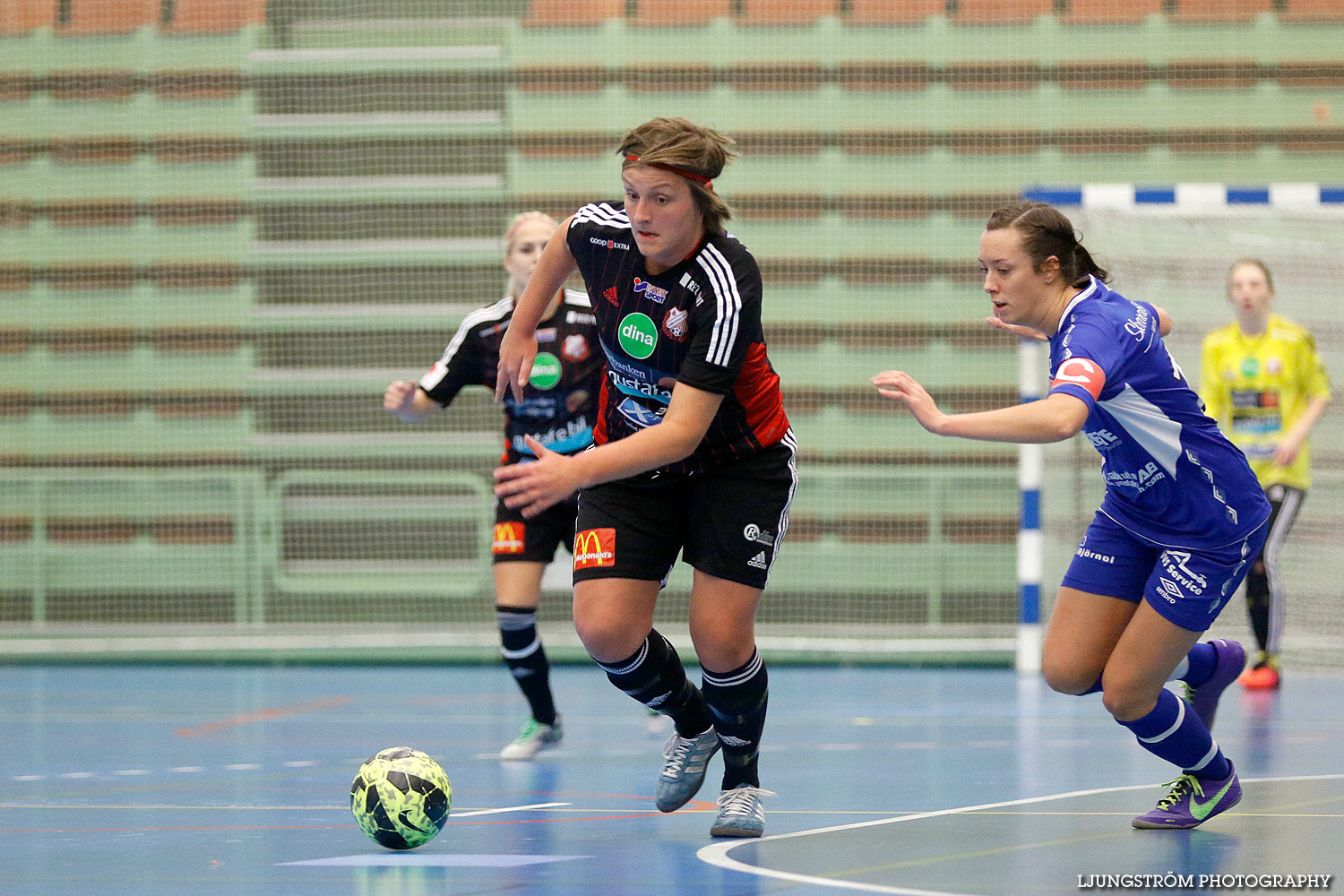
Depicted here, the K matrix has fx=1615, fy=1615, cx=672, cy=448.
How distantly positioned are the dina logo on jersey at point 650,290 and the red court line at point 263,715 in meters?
3.67

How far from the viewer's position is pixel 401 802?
157 inches

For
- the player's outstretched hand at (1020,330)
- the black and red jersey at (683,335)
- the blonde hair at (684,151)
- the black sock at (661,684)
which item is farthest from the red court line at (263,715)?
the player's outstretched hand at (1020,330)

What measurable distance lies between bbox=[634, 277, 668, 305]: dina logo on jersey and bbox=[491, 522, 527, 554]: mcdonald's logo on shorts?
2092 mm

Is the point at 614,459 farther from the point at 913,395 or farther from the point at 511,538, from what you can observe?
the point at 511,538

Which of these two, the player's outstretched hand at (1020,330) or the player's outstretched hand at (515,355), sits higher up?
the player's outstretched hand at (1020,330)

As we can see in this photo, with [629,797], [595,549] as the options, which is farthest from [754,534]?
[629,797]

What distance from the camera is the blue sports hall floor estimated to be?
3613 millimetres

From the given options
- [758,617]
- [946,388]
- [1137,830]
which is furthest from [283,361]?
[1137,830]

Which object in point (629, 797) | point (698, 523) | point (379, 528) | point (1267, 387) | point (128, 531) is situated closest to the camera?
point (698, 523)

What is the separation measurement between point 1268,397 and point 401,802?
5156 millimetres

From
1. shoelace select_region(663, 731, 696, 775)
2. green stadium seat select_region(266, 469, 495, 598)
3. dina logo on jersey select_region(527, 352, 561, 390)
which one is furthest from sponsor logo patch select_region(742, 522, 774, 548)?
green stadium seat select_region(266, 469, 495, 598)

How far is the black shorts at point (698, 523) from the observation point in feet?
13.3

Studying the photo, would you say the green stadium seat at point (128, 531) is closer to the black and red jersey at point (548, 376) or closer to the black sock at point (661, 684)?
the black and red jersey at point (548, 376)

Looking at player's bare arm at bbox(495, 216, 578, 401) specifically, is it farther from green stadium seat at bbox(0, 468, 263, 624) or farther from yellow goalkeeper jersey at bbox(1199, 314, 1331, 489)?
green stadium seat at bbox(0, 468, 263, 624)
